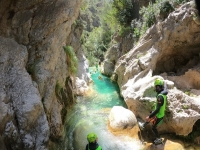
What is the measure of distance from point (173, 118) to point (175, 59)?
20.3ft

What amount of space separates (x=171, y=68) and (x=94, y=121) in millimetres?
6566

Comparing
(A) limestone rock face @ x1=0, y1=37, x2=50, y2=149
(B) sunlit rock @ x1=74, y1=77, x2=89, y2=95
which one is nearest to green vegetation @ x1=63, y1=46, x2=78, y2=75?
(B) sunlit rock @ x1=74, y1=77, x2=89, y2=95

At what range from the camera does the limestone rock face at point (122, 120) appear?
11344 mm

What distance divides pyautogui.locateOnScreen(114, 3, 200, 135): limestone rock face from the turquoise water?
194cm

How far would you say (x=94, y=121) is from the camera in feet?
42.8

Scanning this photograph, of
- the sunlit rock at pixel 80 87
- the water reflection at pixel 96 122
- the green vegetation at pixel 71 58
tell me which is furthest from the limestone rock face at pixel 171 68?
the sunlit rock at pixel 80 87

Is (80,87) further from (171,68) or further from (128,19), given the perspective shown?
(128,19)

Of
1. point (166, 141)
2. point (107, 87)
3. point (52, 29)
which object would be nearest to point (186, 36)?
point (166, 141)

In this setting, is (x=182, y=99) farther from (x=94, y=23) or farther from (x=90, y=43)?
(x=94, y=23)

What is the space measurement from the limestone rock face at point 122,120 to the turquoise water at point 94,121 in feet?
1.73

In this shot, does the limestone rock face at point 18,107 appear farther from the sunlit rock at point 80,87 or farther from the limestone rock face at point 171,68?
the sunlit rock at point 80,87

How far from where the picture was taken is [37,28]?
1035 cm

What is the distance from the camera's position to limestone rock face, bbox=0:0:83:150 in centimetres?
772

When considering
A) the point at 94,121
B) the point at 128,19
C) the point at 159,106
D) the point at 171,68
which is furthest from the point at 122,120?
the point at 128,19
